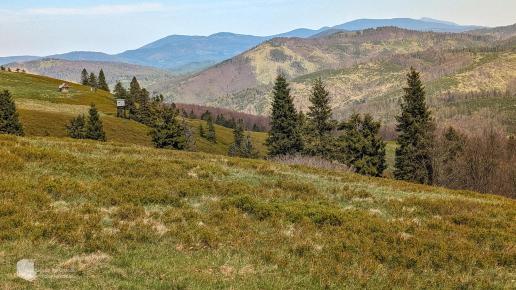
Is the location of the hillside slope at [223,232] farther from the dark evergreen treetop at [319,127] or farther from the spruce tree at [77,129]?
the spruce tree at [77,129]

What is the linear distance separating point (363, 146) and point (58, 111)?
73.4 m

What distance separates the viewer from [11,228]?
489 inches

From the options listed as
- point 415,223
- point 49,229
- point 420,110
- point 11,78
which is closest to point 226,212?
point 49,229

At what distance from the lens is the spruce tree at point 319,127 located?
7450 cm

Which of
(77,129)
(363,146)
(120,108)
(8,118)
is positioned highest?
(120,108)

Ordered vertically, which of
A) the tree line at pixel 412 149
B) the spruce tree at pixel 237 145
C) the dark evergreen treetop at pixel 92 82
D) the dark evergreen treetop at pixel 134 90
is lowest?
the spruce tree at pixel 237 145

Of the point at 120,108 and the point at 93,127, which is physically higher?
the point at 120,108

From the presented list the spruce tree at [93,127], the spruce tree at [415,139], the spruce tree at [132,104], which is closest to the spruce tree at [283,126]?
the spruce tree at [415,139]

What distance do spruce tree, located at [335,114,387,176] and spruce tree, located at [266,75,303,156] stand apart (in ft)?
39.8

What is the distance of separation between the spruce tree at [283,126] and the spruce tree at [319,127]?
172 inches

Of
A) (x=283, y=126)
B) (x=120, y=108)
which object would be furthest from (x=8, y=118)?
(x=120, y=108)

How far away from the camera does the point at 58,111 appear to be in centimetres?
10394

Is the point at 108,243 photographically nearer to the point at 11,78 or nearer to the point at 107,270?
the point at 107,270

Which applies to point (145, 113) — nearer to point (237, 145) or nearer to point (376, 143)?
point (237, 145)
